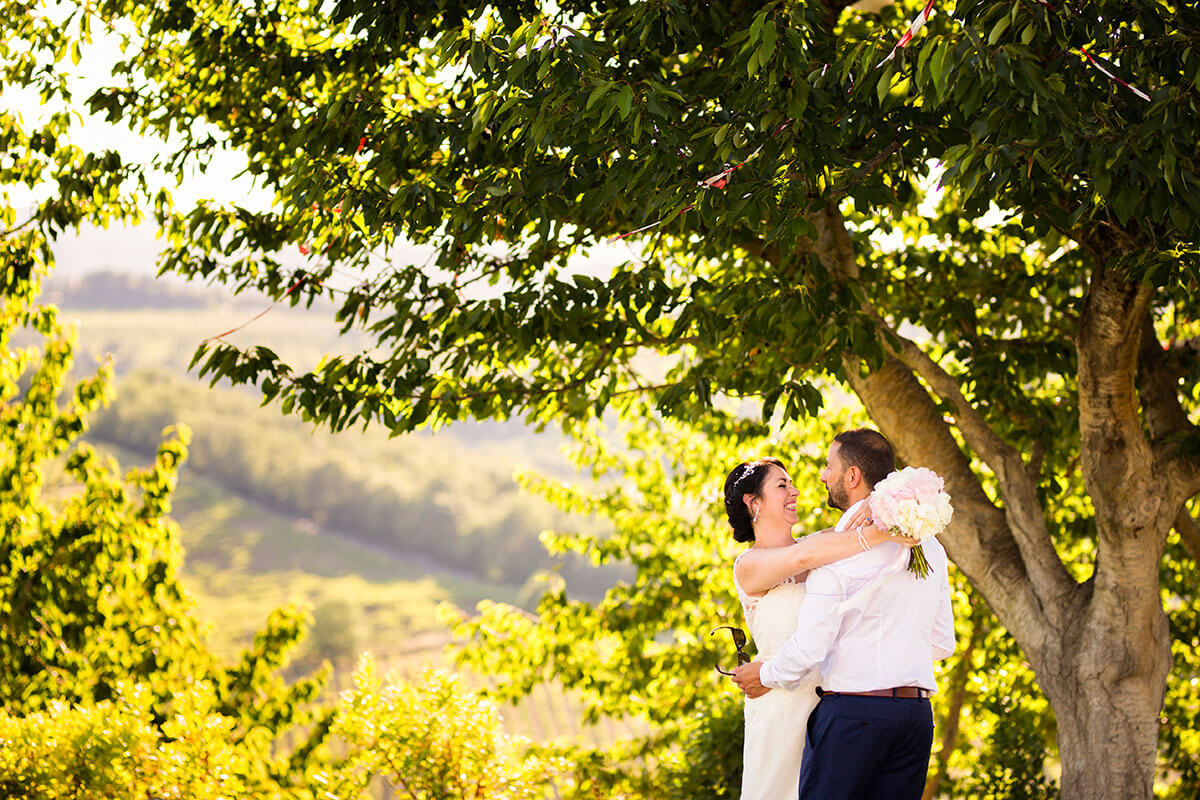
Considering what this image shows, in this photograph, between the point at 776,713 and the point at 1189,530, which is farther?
the point at 1189,530

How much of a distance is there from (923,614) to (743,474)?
782 millimetres

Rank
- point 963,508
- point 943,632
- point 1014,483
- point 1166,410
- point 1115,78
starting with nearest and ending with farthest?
1. point 1115,78
2. point 943,632
3. point 1014,483
4. point 963,508
5. point 1166,410

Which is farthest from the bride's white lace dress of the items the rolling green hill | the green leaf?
the rolling green hill

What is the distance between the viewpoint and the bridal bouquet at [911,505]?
3.00m

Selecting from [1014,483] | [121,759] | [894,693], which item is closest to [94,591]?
[121,759]

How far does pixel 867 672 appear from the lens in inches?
124

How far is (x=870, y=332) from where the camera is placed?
15.5 feet

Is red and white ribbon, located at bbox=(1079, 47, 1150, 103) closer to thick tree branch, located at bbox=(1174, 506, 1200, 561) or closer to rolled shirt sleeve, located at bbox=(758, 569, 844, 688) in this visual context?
rolled shirt sleeve, located at bbox=(758, 569, 844, 688)

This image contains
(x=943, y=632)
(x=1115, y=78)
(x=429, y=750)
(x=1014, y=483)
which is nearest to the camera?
(x=1115, y=78)

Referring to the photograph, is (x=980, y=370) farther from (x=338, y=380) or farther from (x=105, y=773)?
(x=105, y=773)

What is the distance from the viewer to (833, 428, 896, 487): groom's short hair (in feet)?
11.2

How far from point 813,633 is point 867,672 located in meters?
0.19

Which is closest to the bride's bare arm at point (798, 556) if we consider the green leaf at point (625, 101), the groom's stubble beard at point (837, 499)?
the groom's stubble beard at point (837, 499)

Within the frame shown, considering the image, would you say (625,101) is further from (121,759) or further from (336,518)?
(336,518)
